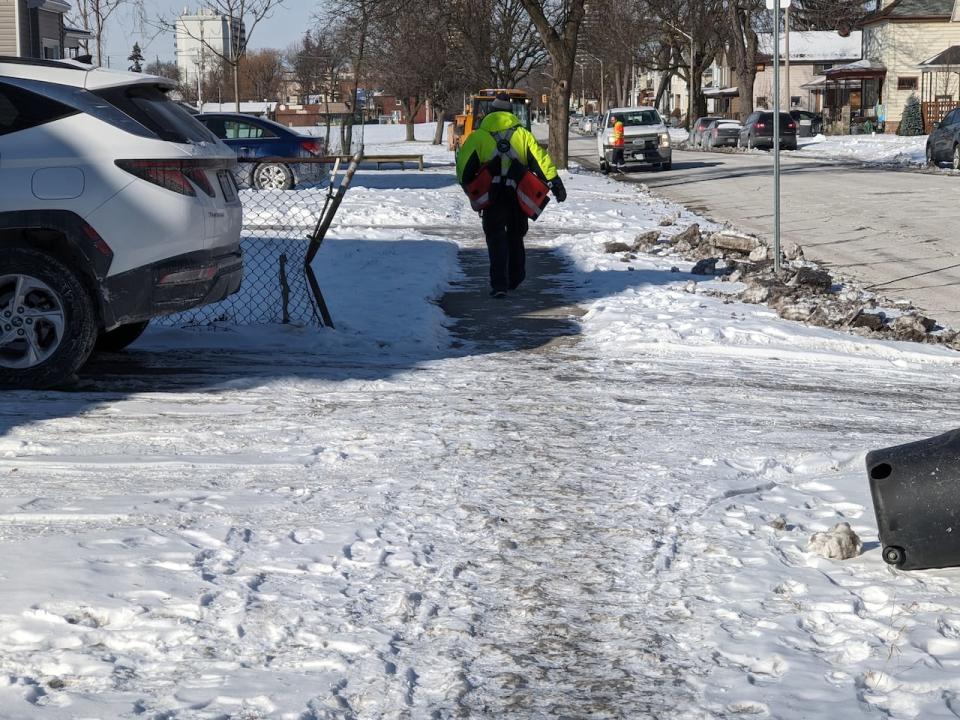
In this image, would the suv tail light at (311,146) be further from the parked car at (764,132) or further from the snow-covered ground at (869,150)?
the parked car at (764,132)

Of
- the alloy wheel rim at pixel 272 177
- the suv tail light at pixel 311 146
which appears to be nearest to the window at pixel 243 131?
the suv tail light at pixel 311 146

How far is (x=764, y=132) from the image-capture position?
160 ft

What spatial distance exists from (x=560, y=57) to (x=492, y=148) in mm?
21809

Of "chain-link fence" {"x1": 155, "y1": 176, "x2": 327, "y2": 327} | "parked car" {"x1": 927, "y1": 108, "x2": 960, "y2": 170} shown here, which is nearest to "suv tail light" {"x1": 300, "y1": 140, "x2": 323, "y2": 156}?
"chain-link fence" {"x1": 155, "y1": 176, "x2": 327, "y2": 327}

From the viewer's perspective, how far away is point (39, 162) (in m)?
6.63

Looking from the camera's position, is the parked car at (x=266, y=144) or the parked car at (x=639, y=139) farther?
the parked car at (x=639, y=139)

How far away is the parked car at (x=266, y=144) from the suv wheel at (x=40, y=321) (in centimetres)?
1789

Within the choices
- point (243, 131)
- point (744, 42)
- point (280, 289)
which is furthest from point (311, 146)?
point (744, 42)

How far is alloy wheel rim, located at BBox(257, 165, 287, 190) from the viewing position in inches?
969

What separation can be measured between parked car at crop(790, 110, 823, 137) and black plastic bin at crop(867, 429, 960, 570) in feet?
188

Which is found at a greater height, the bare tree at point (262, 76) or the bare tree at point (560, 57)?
the bare tree at point (262, 76)

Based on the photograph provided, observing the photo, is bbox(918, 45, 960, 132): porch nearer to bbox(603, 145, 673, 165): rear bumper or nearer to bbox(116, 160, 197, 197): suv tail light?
bbox(603, 145, 673, 165): rear bumper

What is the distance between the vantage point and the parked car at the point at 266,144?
24.8 metres

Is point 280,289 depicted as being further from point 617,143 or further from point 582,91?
point 582,91
